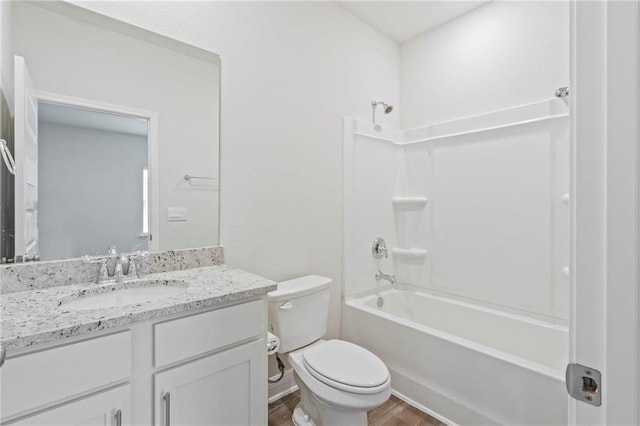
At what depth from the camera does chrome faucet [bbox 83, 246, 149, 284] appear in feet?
4.36

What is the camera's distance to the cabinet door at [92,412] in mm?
846

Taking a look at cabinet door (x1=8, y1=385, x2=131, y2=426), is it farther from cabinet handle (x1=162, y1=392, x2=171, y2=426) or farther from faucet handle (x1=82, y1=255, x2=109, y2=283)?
faucet handle (x1=82, y1=255, x2=109, y2=283)

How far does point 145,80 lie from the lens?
4.91 ft

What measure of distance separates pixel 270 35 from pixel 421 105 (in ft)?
4.62

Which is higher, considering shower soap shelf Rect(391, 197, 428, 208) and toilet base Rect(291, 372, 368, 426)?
shower soap shelf Rect(391, 197, 428, 208)

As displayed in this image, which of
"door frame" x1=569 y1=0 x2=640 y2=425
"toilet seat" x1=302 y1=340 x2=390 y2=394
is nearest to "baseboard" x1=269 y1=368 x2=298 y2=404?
"toilet seat" x1=302 y1=340 x2=390 y2=394

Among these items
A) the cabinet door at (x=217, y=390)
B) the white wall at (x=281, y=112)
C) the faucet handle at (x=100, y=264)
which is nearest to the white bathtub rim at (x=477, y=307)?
the white wall at (x=281, y=112)

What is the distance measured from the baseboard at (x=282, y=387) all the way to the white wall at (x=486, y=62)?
7.21 ft

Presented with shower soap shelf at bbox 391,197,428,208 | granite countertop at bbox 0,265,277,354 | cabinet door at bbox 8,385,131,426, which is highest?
shower soap shelf at bbox 391,197,428,208

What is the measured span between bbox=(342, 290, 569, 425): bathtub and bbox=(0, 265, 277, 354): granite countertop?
111 cm

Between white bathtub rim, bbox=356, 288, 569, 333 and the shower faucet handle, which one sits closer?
white bathtub rim, bbox=356, 288, 569, 333

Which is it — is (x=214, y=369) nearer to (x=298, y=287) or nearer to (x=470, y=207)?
(x=298, y=287)

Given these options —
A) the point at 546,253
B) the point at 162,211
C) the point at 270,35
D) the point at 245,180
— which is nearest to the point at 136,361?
the point at 162,211

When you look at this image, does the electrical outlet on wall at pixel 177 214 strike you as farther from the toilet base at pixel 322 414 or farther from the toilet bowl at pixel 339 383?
the toilet base at pixel 322 414
